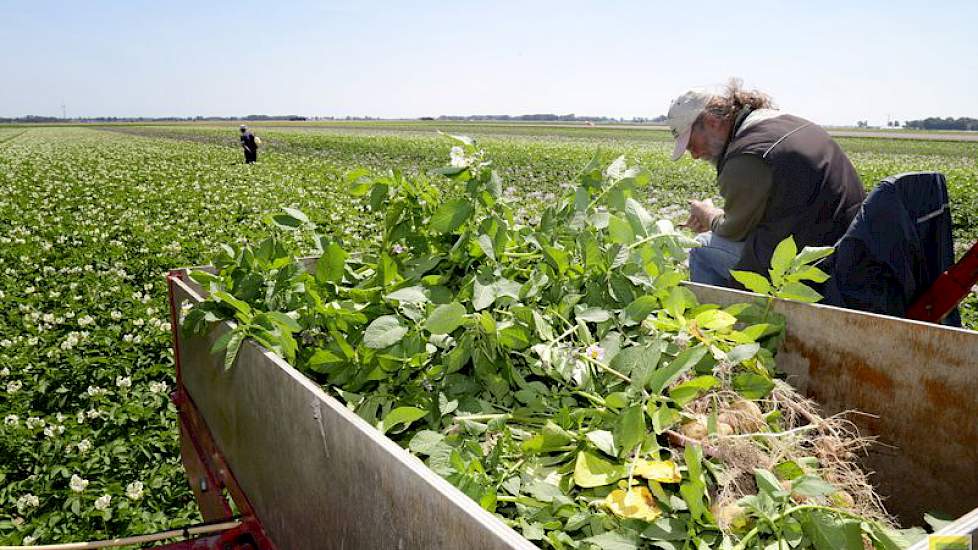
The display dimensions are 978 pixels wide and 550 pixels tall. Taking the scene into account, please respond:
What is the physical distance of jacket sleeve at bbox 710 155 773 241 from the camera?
8.98ft

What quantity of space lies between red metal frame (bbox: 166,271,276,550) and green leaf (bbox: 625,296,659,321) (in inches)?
41.3

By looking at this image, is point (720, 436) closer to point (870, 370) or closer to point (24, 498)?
A: point (870, 370)

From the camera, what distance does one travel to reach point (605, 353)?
1.54m

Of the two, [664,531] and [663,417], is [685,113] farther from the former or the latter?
[664,531]

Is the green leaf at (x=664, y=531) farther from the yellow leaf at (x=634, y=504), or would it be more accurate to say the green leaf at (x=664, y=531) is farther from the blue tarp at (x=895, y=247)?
the blue tarp at (x=895, y=247)

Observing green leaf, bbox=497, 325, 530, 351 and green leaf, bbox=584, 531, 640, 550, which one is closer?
green leaf, bbox=584, 531, 640, 550

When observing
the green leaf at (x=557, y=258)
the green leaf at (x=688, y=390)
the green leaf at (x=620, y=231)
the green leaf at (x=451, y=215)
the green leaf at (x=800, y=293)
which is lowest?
the green leaf at (x=688, y=390)

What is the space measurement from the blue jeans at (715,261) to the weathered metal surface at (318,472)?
6.71ft

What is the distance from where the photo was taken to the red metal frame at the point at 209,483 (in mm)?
1691

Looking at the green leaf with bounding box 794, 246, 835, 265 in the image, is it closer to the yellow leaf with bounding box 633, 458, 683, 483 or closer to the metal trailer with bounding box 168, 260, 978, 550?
the metal trailer with bounding box 168, 260, 978, 550

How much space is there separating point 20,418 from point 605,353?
10.5ft

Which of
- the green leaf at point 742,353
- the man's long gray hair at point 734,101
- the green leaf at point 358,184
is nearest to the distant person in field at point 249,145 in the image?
the man's long gray hair at point 734,101

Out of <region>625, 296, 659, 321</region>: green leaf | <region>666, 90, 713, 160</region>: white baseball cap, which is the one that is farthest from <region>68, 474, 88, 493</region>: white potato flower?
<region>666, 90, 713, 160</region>: white baseball cap

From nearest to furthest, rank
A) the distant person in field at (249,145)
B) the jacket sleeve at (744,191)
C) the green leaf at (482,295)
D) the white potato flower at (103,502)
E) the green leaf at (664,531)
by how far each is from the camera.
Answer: the green leaf at (664,531) → the green leaf at (482,295) → the white potato flower at (103,502) → the jacket sleeve at (744,191) → the distant person in field at (249,145)
